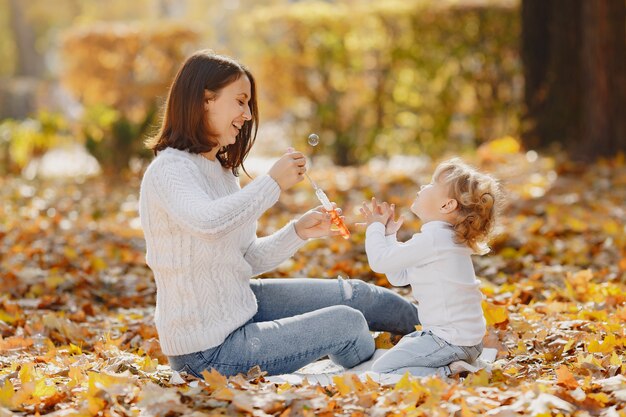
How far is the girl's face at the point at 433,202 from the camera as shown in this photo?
9.57 feet

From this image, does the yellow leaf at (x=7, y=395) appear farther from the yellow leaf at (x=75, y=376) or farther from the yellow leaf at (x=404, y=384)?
the yellow leaf at (x=404, y=384)

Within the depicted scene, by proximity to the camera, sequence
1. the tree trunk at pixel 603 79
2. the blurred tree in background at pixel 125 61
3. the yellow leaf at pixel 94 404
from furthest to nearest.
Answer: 1. the blurred tree in background at pixel 125 61
2. the tree trunk at pixel 603 79
3. the yellow leaf at pixel 94 404

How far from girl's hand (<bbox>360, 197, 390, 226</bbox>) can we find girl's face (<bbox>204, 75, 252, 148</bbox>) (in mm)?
479

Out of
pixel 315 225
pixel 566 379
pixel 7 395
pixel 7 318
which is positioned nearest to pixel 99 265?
pixel 7 318

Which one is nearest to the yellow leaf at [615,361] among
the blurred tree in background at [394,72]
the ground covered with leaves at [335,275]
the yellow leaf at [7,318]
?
the ground covered with leaves at [335,275]

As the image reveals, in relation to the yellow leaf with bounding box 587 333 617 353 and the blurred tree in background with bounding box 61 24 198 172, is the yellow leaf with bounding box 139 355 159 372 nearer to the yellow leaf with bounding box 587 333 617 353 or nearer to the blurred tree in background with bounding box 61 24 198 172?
the yellow leaf with bounding box 587 333 617 353

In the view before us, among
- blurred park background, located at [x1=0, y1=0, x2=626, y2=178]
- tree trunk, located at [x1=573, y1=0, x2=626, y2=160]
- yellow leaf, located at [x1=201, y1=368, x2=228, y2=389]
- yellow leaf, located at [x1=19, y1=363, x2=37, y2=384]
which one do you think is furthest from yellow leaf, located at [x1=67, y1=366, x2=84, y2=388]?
tree trunk, located at [x1=573, y1=0, x2=626, y2=160]

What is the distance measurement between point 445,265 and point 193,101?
92 centimetres

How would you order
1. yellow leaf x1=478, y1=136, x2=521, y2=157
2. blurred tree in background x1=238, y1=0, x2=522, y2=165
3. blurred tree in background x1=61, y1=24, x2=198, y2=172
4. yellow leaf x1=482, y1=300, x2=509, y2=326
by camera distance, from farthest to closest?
blurred tree in background x1=61, y1=24, x2=198, y2=172 < blurred tree in background x1=238, y1=0, x2=522, y2=165 < yellow leaf x1=478, y1=136, x2=521, y2=157 < yellow leaf x1=482, y1=300, x2=509, y2=326

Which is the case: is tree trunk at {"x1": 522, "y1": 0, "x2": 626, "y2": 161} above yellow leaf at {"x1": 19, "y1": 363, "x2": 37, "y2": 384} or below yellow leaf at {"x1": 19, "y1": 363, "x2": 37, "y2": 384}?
above

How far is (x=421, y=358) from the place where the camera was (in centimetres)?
287

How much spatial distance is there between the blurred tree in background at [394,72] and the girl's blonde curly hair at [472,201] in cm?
637

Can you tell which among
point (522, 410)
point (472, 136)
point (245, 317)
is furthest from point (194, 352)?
point (472, 136)

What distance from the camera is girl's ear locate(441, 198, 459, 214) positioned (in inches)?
114
